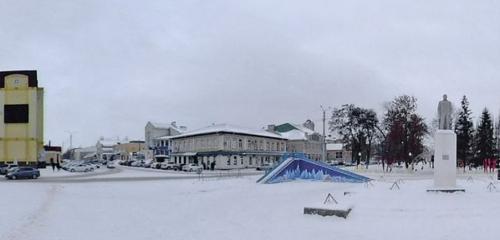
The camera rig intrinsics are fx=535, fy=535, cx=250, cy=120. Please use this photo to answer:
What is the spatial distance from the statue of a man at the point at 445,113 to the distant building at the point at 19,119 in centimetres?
5483

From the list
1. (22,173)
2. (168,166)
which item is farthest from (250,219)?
(168,166)

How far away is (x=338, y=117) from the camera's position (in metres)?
89.6

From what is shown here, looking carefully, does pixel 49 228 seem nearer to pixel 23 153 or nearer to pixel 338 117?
pixel 23 153

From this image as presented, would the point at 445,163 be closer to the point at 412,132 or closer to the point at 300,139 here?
the point at 412,132

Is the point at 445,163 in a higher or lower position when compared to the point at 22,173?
higher

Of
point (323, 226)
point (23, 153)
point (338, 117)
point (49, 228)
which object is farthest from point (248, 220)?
point (338, 117)

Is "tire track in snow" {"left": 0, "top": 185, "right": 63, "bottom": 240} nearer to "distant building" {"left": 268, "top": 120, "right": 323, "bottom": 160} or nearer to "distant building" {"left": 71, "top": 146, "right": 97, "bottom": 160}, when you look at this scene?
"distant building" {"left": 268, "top": 120, "right": 323, "bottom": 160}

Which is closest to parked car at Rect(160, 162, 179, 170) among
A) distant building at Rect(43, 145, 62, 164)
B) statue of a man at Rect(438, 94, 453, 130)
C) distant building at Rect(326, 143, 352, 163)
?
distant building at Rect(43, 145, 62, 164)

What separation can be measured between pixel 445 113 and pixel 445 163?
2.95 m

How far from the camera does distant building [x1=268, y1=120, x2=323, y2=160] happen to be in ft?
394

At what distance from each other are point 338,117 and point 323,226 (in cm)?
7578

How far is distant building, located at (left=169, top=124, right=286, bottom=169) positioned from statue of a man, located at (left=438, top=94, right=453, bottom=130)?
5664cm

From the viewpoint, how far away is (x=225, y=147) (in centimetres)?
8525

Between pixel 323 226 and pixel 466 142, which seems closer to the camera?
pixel 323 226
